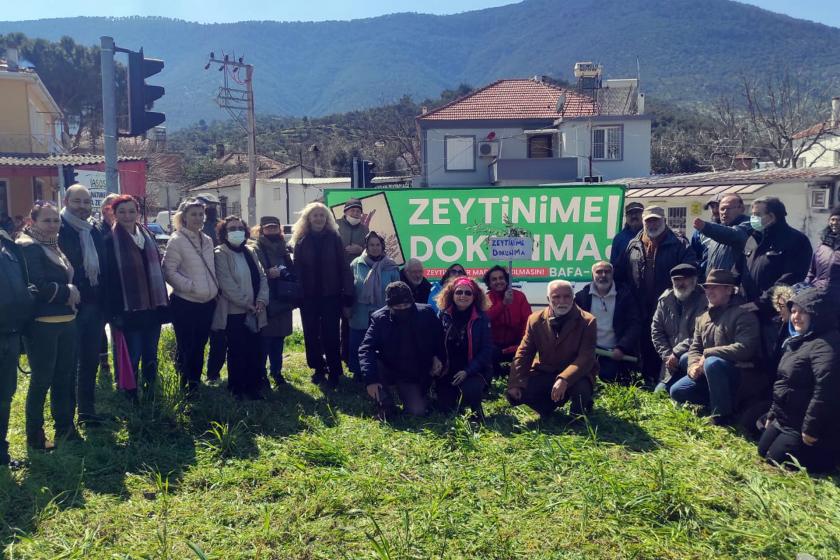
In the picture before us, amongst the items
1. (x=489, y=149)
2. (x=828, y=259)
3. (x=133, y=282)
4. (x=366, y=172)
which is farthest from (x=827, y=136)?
(x=133, y=282)

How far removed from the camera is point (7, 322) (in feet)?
14.6

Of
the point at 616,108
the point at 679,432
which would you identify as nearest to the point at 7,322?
the point at 679,432

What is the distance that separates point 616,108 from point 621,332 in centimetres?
3155

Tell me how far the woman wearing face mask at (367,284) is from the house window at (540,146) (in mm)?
29528

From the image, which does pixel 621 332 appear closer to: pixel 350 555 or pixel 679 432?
pixel 679 432

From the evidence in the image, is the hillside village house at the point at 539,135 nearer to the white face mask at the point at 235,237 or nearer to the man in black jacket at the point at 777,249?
the man in black jacket at the point at 777,249

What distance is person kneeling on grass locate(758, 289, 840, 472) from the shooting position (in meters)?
4.33

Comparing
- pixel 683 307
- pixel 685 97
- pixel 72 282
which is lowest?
pixel 683 307

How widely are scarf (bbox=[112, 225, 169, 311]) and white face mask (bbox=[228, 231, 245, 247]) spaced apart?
2.28ft

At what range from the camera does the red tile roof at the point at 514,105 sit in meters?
34.9

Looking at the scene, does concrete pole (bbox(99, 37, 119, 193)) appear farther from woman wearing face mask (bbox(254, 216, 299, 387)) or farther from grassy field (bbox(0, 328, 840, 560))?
grassy field (bbox(0, 328, 840, 560))

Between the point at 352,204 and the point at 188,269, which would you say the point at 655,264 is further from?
the point at 188,269

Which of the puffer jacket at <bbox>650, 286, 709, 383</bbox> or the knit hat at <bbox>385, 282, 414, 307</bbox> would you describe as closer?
the knit hat at <bbox>385, 282, 414, 307</bbox>

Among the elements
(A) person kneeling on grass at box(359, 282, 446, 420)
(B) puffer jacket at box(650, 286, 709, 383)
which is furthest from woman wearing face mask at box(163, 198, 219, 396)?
(B) puffer jacket at box(650, 286, 709, 383)
